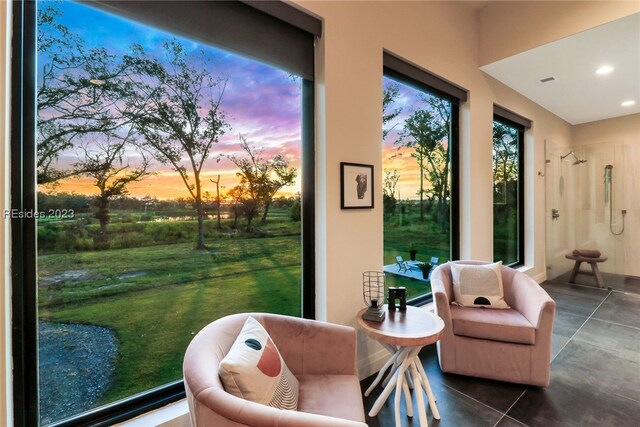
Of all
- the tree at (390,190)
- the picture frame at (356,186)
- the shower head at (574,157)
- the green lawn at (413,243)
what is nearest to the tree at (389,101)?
the tree at (390,190)

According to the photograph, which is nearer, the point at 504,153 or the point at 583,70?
the point at 583,70

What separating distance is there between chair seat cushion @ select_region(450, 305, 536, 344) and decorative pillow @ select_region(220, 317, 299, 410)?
1.48 meters

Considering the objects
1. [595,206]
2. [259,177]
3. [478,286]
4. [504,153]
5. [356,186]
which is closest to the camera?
[259,177]

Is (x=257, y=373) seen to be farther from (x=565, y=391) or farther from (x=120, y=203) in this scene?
(x=565, y=391)

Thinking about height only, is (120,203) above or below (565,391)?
above

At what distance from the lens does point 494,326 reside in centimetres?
213

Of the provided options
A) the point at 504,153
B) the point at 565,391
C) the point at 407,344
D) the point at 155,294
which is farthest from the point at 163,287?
the point at 504,153

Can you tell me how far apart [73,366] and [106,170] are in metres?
0.98

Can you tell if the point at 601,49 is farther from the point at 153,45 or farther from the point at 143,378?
the point at 143,378

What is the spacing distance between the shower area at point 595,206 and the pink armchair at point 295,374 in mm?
5071

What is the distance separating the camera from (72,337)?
1.38 metres

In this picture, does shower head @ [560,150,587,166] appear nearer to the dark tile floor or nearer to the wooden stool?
the wooden stool

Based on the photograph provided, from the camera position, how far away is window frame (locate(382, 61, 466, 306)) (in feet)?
8.66

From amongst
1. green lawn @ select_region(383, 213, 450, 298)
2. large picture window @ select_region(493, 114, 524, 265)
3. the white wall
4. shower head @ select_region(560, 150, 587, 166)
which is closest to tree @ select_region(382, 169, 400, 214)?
green lawn @ select_region(383, 213, 450, 298)
